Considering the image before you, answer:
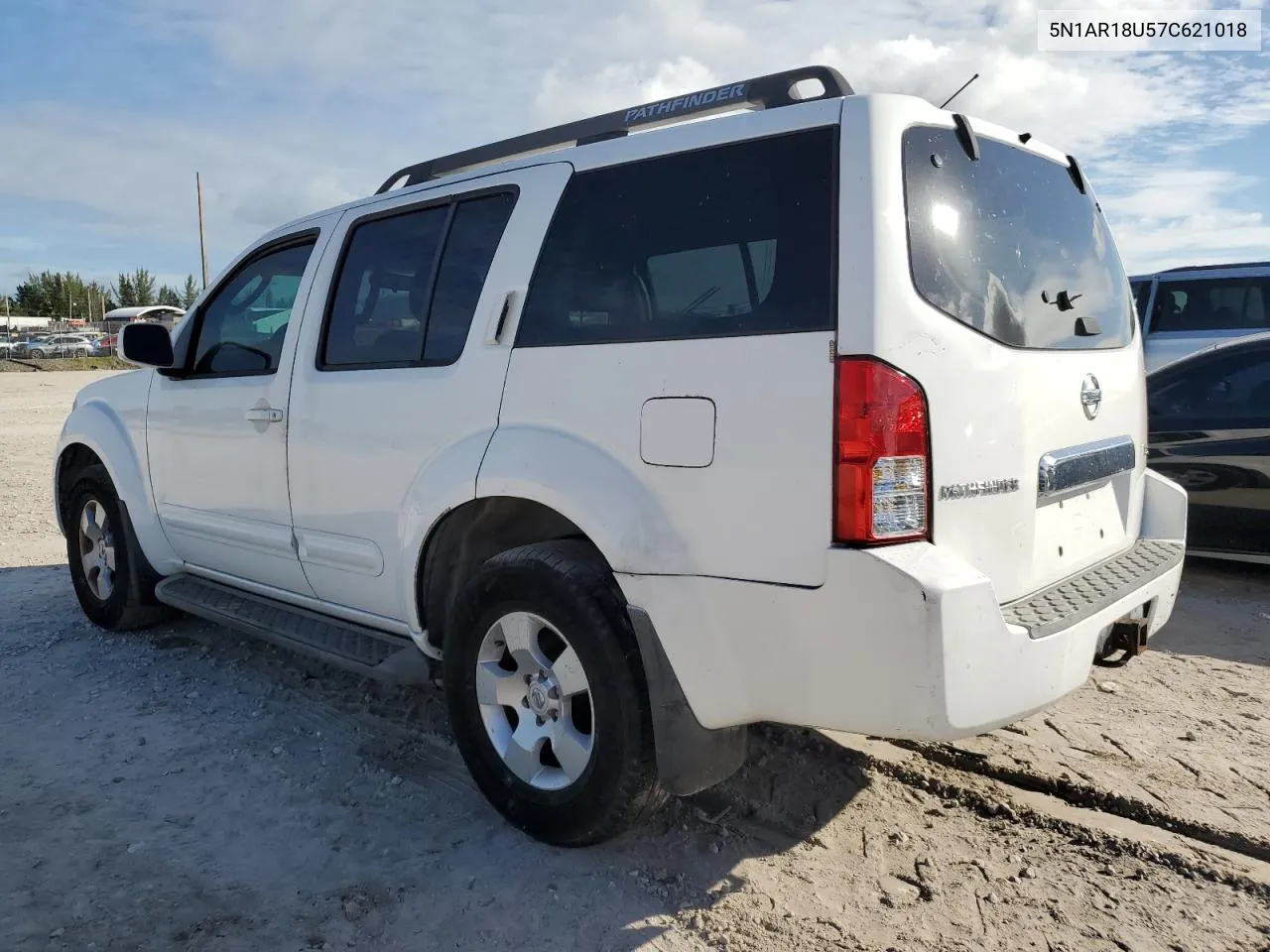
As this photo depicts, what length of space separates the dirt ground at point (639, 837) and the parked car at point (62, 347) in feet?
167

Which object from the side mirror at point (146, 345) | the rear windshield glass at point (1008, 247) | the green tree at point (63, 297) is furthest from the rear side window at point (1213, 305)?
the green tree at point (63, 297)

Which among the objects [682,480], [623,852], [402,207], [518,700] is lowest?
[623,852]

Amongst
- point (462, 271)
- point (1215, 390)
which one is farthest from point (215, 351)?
point (1215, 390)

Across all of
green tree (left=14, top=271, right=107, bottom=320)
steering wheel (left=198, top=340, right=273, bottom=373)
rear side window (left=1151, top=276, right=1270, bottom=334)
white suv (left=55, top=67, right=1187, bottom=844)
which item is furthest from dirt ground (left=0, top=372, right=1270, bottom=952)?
green tree (left=14, top=271, right=107, bottom=320)

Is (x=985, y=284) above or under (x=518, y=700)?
above

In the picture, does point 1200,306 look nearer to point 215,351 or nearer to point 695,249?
point 695,249

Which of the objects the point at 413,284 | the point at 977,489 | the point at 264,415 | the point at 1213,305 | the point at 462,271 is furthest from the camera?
the point at 1213,305

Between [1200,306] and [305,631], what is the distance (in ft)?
29.4

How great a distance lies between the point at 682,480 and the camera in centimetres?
252

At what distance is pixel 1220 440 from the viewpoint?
5766 mm

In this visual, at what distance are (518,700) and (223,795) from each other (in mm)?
1151

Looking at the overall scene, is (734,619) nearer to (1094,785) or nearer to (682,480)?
(682,480)

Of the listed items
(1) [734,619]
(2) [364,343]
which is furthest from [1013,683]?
(2) [364,343]

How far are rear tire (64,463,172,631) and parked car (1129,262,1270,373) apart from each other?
8327 mm
